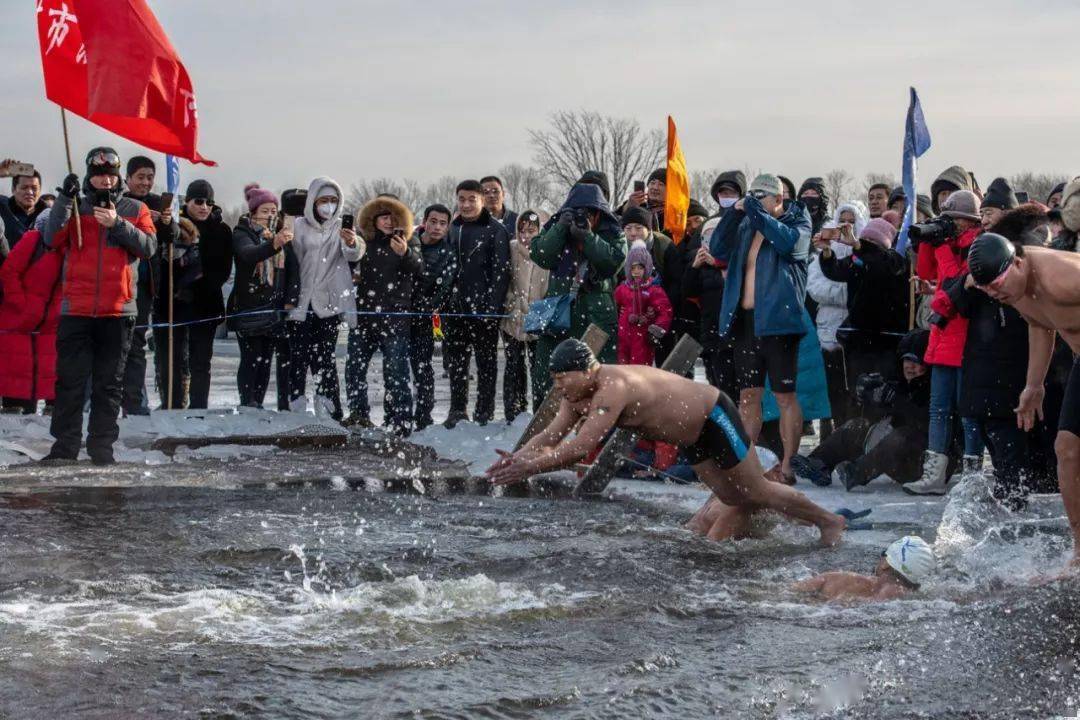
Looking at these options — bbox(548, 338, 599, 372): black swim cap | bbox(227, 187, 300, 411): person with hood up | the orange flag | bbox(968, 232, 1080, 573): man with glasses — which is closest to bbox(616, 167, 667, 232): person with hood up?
the orange flag

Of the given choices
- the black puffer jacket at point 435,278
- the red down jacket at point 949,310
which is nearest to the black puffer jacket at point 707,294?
the red down jacket at point 949,310

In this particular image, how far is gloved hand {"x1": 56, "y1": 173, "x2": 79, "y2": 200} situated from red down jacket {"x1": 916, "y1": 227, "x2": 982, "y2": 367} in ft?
20.1

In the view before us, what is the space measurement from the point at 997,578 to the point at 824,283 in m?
4.57

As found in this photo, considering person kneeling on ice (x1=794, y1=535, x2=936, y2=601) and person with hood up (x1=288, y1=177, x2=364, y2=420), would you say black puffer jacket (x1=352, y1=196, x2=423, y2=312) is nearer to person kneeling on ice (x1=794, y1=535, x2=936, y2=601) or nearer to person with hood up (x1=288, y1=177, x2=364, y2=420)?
person with hood up (x1=288, y1=177, x2=364, y2=420)

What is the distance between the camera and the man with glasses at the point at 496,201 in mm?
13695

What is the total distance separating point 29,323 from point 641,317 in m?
5.25

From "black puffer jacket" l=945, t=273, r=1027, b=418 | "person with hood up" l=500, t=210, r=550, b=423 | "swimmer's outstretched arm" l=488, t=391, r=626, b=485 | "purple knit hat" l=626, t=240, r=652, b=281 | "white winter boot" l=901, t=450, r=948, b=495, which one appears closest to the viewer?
"swimmer's outstretched arm" l=488, t=391, r=626, b=485

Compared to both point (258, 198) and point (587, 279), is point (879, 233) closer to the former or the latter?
point (587, 279)

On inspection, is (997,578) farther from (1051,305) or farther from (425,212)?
(425,212)

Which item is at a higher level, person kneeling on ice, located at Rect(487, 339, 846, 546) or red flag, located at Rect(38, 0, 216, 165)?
Answer: red flag, located at Rect(38, 0, 216, 165)

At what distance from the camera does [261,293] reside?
44.1 feet

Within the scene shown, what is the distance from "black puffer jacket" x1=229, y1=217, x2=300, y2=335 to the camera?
1300 cm

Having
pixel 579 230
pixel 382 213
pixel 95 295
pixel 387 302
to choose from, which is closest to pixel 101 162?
pixel 95 295

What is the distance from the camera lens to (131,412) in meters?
12.8
